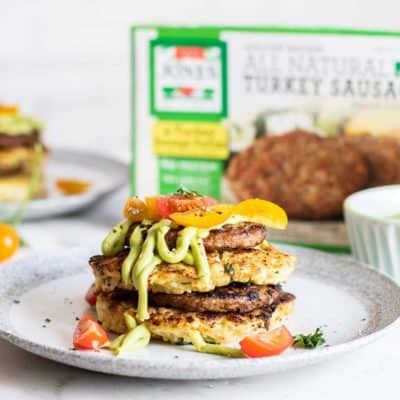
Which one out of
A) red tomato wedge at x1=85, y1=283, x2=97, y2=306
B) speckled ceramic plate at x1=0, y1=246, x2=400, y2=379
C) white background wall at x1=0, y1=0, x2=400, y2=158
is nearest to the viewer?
speckled ceramic plate at x1=0, y1=246, x2=400, y2=379

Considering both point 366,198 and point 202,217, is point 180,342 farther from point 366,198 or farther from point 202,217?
point 366,198

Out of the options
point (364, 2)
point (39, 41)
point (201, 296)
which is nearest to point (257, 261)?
point (201, 296)

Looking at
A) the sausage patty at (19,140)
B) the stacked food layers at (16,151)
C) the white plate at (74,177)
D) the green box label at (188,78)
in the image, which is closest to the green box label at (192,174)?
the green box label at (188,78)

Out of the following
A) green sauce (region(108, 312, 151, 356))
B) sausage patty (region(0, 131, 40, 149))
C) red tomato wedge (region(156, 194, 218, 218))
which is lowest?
green sauce (region(108, 312, 151, 356))

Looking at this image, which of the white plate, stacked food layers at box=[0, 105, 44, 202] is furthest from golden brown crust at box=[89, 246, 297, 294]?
stacked food layers at box=[0, 105, 44, 202]

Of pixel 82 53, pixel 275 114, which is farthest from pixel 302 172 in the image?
pixel 82 53

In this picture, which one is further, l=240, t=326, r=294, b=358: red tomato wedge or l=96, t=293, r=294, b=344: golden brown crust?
l=96, t=293, r=294, b=344: golden brown crust

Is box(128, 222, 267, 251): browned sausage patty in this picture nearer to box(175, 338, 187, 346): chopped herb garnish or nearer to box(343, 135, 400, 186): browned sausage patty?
box(175, 338, 187, 346): chopped herb garnish
